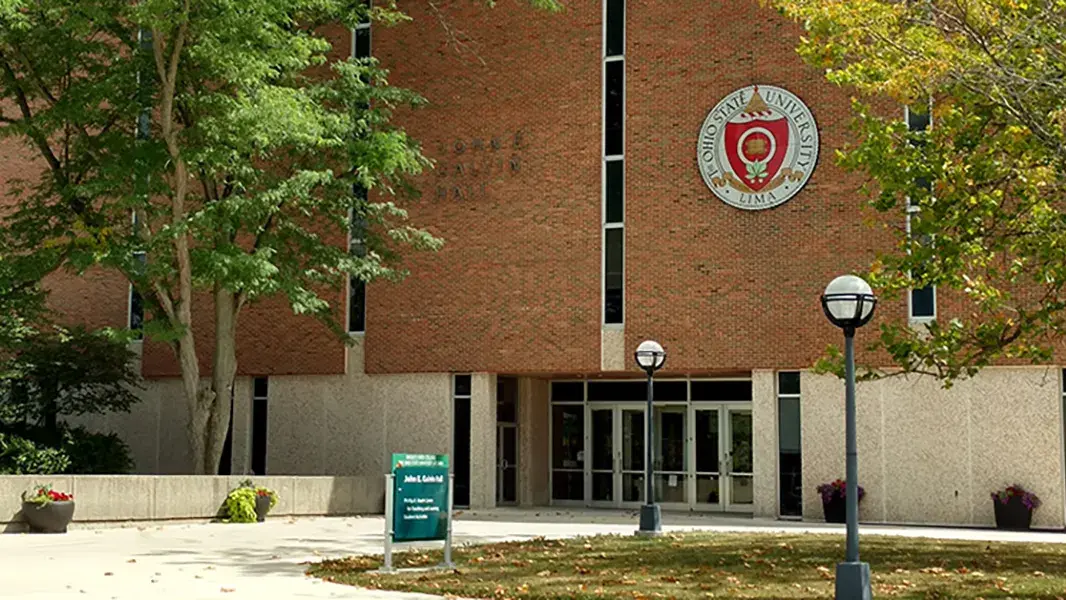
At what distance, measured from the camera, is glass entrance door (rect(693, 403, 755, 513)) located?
108ft

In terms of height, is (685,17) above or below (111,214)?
above

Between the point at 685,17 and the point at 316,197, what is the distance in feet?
31.6

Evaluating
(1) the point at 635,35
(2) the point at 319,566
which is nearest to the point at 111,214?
(1) the point at 635,35

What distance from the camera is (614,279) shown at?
1258 inches

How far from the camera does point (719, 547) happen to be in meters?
20.3

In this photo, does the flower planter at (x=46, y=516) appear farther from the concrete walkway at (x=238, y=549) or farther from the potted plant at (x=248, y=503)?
the potted plant at (x=248, y=503)

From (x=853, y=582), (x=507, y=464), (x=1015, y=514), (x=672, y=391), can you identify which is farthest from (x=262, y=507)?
(x=853, y=582)

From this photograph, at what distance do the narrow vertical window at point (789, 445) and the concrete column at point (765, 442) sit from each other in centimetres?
15

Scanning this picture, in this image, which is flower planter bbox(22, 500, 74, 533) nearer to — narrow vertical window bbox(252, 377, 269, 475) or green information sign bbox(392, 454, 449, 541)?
green information sign bbox(392, 454, 449, 541)

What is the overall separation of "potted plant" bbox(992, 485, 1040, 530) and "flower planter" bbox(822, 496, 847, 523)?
3158 mm

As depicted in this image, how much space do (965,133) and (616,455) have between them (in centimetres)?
1920

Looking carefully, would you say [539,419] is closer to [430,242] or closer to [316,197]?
[430,242]

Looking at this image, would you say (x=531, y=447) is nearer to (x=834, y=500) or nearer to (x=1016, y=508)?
Result: (x=834, y=500)

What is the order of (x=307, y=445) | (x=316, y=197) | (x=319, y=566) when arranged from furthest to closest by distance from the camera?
(x=307, y=445)
(x=316, y=197)
(x=319, y=566)
